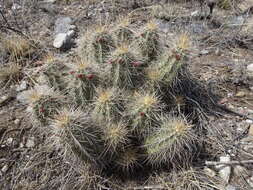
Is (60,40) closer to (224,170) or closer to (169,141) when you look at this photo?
(169,141)

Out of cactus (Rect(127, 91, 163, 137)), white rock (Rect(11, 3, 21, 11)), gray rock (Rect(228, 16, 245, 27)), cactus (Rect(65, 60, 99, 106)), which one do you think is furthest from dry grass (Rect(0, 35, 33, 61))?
gray rock (Rect(228, 16, 245, 27))

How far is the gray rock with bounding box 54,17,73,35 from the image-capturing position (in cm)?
360

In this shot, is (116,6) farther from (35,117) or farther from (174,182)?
(174,182)

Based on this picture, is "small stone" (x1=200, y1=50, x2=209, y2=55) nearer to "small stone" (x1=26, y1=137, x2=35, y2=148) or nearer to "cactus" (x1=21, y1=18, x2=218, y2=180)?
"cactus" (x1=21, y1=18, x2=218, y2=180)

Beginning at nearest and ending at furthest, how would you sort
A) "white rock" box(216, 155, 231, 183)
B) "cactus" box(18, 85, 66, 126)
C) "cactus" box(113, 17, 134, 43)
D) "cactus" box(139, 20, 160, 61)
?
"cactus" box(18, 85, 66, 126) < "white rock" box(216, 155, 231, 183) < "cactus" box(139, 20, 160, 61) < "cactus" box(113, 17, 134, 43)

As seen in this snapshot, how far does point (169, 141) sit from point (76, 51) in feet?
4.09

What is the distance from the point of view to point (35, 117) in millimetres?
2166

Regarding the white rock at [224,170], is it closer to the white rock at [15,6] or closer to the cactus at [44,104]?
the cactus at [44,104]

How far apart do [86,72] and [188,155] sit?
3.16 feet

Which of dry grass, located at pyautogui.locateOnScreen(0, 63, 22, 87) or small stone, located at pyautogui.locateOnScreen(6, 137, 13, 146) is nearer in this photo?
small stone, located at pyautogui.locateOnScreen(6, 137, 13, 146)

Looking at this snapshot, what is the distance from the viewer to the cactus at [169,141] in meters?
1.92

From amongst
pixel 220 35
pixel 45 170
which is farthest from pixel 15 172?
pixel 220 35

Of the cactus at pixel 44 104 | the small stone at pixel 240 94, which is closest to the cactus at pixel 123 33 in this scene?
the cactus at pixel 44 104

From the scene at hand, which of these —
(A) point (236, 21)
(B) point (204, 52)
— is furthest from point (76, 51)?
(A) point (236, 21)
